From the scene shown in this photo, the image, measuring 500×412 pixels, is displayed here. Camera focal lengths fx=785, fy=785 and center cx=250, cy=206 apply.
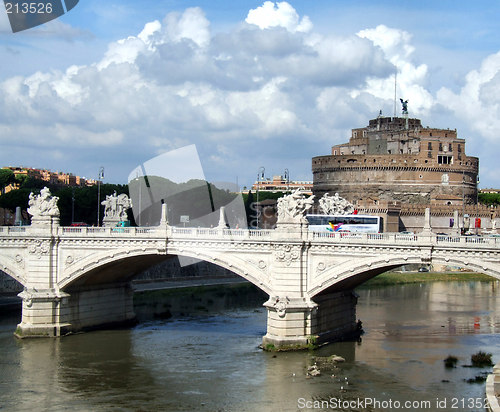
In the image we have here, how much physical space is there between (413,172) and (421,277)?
28175 mm

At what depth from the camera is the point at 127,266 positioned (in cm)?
5228

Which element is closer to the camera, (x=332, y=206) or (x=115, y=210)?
(x=115, y=210)

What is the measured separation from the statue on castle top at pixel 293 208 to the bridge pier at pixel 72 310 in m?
15.3

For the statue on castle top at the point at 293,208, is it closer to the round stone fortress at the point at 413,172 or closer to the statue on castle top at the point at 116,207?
the statue on castle top at the point at 116,207

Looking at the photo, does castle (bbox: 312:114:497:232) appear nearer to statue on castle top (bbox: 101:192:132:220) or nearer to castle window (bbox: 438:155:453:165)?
castle window (bbox: 438:155:453:165)

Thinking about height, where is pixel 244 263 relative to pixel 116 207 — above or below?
below

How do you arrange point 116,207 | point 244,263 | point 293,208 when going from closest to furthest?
point 293,208 → point 244,263 → point 116,207

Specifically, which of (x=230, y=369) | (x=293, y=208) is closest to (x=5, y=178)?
(x=293, y=208)

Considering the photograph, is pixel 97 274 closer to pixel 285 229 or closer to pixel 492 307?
pixel 285 229

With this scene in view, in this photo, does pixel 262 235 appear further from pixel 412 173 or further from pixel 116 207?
pixel 412 173

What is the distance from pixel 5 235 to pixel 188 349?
1405cm

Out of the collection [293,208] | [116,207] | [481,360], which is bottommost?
[481,360]

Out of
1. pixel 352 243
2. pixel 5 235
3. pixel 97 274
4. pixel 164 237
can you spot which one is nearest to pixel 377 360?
pixel 352 243

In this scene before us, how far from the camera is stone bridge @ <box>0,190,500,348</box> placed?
40469mm
